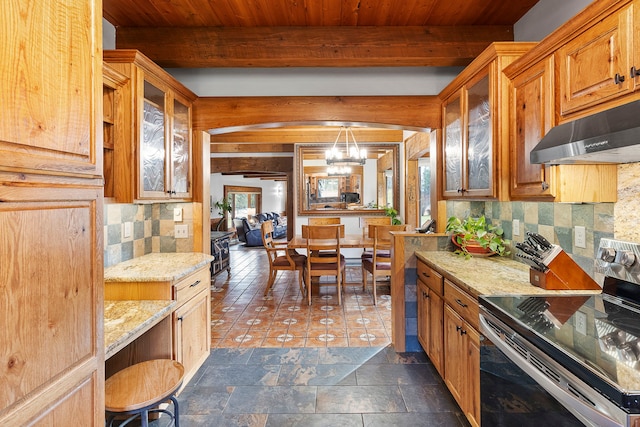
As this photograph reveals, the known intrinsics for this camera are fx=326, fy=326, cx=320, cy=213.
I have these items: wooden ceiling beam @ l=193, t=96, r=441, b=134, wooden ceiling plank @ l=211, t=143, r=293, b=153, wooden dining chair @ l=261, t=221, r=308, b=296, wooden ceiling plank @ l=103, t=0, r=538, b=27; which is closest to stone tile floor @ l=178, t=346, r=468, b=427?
wooden dining chair @ l=261, t=221, r=308, b=296

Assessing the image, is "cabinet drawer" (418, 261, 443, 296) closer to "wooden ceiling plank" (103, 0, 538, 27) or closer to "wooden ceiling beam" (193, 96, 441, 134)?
"wooden ceiling beam" (193, 96, 441, 134)

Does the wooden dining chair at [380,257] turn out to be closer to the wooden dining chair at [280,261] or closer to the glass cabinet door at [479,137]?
the wooden dining chair at [280,261]

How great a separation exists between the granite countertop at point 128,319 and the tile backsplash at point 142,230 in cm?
58

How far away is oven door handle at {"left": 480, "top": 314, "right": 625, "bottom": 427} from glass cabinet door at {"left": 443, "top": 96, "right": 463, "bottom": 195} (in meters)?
1.49

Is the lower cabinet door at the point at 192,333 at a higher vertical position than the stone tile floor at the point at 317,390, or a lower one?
higher

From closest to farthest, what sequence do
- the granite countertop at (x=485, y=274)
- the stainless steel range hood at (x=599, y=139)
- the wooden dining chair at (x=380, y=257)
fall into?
1. the stainless steel range hood at (x=599, y=139)
2. the granite countertop at (x=485, y=274)
3. the wooden dining chair at (x=380, y=257)

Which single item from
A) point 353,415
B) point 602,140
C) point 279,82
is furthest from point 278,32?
point 353,415

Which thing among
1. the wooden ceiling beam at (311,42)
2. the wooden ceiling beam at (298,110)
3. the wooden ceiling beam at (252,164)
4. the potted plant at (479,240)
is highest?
the wooden ceiling beam at (311,42)

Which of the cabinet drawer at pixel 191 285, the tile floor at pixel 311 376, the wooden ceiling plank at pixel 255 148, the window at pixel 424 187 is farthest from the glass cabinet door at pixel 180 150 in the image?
the window at pixel 424 187

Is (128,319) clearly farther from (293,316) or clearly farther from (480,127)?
(480,127)

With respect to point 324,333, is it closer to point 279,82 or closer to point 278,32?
point 279,82

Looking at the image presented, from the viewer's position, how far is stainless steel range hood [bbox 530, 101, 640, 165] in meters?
1.10

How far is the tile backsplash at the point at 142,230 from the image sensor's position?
230 cm

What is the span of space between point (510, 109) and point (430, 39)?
39.8 inches
